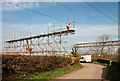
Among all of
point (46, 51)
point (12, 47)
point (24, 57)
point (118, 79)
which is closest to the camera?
point (118, 79)

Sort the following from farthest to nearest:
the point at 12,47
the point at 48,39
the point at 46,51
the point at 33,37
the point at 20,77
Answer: the point at 12,47 → the point at 33,37 → the point at 48,39 → the point at 46,51 → the point at 20,77

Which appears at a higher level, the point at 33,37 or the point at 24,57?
the point at 33,37

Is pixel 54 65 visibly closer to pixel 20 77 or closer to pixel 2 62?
pixel 20 77

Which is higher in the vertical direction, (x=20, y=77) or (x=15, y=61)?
(x=15, y=61)

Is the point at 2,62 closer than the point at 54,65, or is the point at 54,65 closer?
the point at 2,62

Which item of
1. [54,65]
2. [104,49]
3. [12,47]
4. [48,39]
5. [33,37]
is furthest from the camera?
[104,49]

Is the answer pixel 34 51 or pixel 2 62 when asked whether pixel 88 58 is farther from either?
pixel 2 62

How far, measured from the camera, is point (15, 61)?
12031mm

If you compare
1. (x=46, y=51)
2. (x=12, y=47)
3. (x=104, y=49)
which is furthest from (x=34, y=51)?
(x=104, y=49)

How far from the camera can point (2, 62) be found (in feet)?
35.0

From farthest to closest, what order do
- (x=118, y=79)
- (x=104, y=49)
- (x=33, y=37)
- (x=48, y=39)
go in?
1. (x=104, y=49)
2. (x=33, y=37)
3. (x=48, y=39)
4. (x=118, y=79)

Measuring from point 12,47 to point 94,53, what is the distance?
34.7 metres

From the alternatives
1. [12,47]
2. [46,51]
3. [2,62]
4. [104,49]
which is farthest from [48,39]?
[104,49]

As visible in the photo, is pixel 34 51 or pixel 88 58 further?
pixel 88 58
